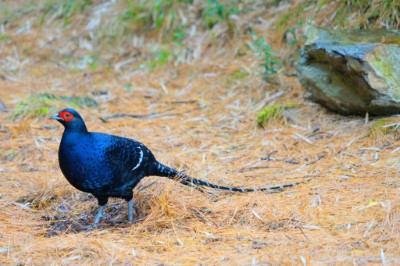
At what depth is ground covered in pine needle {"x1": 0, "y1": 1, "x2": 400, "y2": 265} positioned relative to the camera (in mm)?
3914

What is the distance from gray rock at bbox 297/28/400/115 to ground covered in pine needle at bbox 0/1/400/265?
0.19 meters

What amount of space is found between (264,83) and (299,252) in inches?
169

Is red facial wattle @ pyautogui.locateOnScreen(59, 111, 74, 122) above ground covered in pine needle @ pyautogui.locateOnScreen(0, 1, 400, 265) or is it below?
above

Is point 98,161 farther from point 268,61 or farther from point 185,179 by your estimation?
point 268,61

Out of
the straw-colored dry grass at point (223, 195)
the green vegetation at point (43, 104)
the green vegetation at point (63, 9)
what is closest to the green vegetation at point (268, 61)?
the straw-colored dry grass at point (223, 195)

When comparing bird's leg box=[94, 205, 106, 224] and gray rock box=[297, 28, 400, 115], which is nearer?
bird's leg box=[94, 205, 106, 224]

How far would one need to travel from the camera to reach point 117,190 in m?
4.73

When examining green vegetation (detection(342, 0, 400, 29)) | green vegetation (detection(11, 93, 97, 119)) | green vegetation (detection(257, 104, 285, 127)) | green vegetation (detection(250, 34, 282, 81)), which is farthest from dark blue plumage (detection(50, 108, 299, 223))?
green vegetation (detection(342, 0, 400, 29))

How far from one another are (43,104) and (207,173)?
3.03 m

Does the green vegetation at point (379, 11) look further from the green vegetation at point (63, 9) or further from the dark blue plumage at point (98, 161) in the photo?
the green vegetation at point (63, 9)

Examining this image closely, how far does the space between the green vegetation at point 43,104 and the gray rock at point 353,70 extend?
319 cm

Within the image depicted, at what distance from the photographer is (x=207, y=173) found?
5645mm

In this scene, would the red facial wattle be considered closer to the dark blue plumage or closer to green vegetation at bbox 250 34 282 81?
the dark blue plumage

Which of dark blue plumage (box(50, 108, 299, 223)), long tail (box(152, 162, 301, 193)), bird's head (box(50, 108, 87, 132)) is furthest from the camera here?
long tail (box(152, 162, 301, 193))
